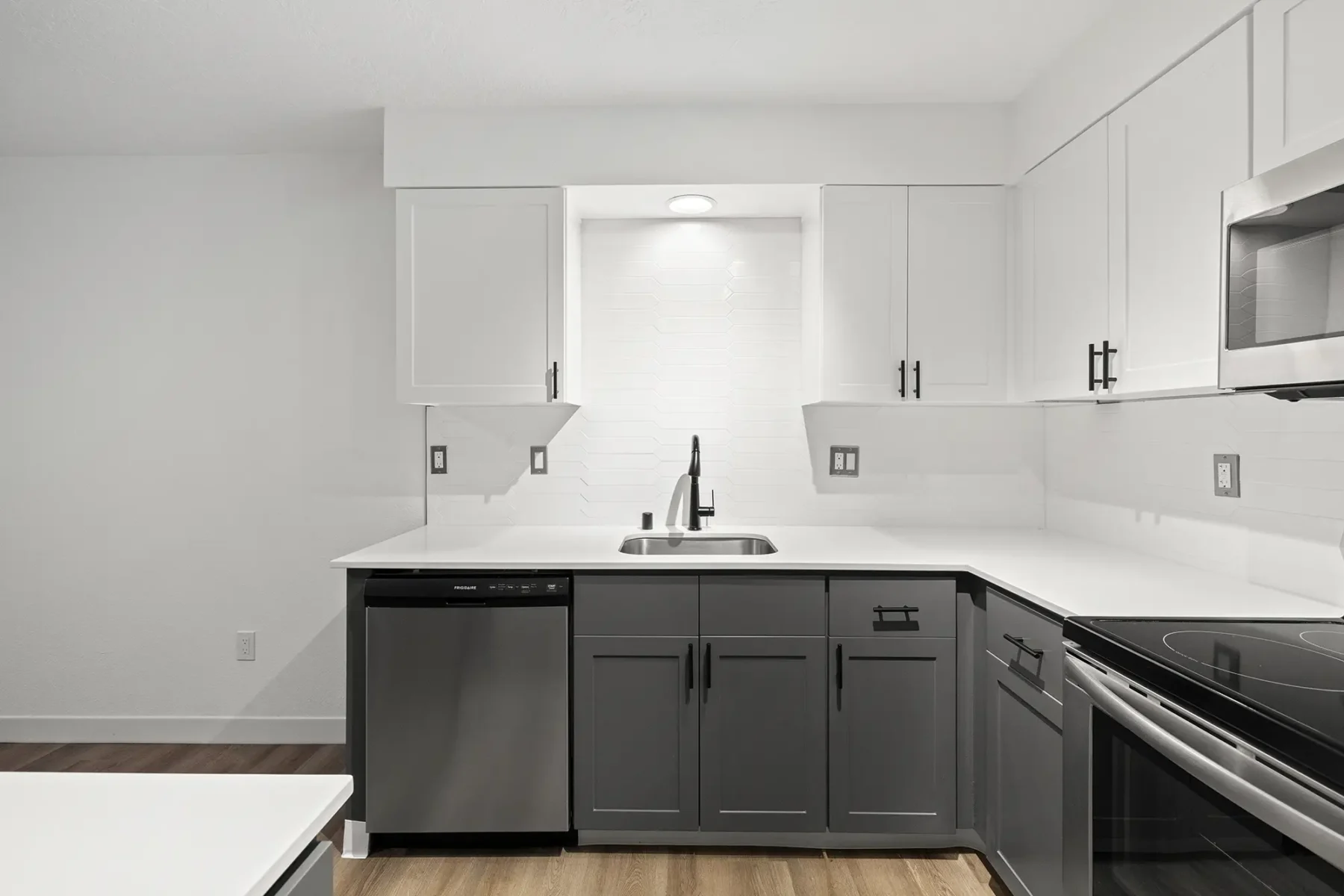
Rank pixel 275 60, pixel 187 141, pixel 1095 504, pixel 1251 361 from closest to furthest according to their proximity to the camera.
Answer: pixel 1251 361 < pixel 275 60 < pixel 1095 504 < pixel 187 141

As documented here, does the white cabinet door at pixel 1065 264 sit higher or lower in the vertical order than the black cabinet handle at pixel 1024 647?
higher

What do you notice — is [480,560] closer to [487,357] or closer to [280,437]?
[487,357]

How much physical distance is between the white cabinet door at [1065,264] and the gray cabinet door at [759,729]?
1.15 m

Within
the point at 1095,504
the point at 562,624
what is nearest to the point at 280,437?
the point at 562,624

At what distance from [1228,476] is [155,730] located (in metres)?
4.00

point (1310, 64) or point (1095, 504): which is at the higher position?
point (1310, 64)

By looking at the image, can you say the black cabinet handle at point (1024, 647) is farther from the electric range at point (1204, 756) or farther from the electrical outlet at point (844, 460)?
the electrical outlet at point (844, 460)

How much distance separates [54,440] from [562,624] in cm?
251

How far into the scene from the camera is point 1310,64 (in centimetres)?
142

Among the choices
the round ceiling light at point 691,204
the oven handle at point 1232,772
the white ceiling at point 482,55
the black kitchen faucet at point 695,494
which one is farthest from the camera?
the black kitchen faucet at point 695,494

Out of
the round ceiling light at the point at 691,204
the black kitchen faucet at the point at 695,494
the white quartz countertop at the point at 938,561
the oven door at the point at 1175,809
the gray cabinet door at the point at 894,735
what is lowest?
the gray cabinet door at the point at 894,735

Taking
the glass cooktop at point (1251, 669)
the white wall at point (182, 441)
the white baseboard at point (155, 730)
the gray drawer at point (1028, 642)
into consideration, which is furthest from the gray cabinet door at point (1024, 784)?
the white baseboard at point (155, 730)

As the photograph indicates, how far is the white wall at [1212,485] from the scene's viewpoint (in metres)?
1.74

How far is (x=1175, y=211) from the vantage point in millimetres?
1810
